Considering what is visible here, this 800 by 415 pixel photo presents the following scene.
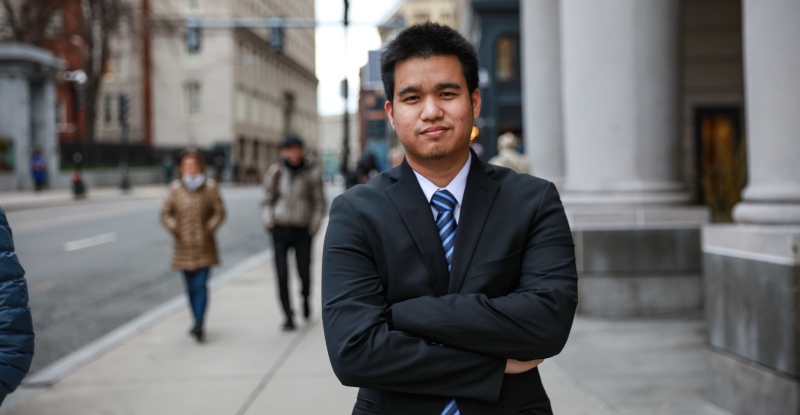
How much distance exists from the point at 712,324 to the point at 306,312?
17.4ft

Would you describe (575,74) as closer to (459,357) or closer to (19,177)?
(459,357)

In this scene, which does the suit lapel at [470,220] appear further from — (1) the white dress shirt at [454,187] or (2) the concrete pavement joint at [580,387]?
(2) the concrete pavement joint at [580,387]

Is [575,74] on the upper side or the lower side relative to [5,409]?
upper

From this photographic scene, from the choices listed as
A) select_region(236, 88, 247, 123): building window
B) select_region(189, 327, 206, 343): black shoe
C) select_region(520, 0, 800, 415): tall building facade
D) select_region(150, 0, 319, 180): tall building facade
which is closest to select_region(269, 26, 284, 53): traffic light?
select_region(520, 0, 800, 415): tall building facade

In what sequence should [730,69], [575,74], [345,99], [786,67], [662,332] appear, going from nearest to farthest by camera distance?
[786,67] → [662,332] → [575,74] → [730,69] → [345,99]

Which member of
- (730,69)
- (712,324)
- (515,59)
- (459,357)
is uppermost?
(515,59)

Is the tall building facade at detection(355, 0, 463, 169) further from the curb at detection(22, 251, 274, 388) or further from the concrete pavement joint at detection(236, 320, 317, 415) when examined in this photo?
the curb at detection(22, 251, 274, 388)

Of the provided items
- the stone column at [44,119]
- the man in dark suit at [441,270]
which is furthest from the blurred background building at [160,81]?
the man in dark suit at [441,270]

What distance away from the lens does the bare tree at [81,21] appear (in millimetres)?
45906

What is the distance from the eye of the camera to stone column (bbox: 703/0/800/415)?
4.73 meters

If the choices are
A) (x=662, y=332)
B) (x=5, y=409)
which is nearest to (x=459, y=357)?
(x=5, y=409)

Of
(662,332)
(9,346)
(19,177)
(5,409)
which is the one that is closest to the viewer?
(9,346)

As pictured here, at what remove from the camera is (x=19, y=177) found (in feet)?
130

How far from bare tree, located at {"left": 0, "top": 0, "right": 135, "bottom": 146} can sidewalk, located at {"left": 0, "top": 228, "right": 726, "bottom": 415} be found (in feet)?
136
